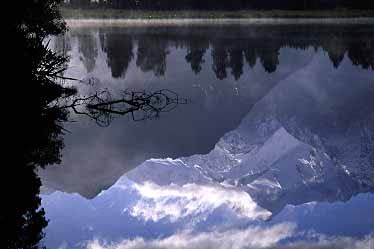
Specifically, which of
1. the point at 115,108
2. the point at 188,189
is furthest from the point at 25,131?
the point at 115,108

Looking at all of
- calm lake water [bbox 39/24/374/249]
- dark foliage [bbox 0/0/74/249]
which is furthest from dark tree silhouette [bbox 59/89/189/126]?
dark foliage [bbox 0/0/74/249]

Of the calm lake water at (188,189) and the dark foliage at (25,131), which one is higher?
the dark foliage at (25,131)

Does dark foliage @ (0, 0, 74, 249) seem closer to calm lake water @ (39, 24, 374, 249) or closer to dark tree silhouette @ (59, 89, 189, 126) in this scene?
calm lake water @ (39, 24, 374, 249)

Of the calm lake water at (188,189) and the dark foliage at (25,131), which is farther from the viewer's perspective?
the calm lake water at (188,189)

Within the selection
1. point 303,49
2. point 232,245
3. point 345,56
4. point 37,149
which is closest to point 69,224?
point 232,245

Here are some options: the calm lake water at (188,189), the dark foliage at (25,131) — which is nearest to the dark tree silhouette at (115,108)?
the calm lake water at (188,189)

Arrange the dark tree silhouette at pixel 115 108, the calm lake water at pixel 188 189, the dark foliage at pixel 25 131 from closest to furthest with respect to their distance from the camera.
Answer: the dark foliage at pixel 25 131, the calm lake water at pixel 188 189, the dark tree silhouette at pixel 115 108

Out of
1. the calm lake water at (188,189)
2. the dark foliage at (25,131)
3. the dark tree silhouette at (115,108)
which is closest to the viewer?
the dark foliage at (25,131)

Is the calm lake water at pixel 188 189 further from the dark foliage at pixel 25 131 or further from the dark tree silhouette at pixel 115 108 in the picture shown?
the dark foliage at pixel 25 131

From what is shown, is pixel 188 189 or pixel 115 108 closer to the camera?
pixel 188 189

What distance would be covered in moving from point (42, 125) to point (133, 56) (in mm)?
72621

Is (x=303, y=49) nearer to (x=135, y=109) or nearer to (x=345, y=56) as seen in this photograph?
(x=345, y=56)

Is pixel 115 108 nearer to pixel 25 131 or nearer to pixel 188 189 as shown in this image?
pixel 188 189

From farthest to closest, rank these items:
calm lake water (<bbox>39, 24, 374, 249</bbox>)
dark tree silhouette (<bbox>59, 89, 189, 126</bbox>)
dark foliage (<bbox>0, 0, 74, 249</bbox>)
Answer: dark tree silhouette (<bbox>59, 89, 189, 126</bbox>), calm lake water (<bbox>39, 24, 374, 249</bbox>), dark foliage (<bbox>0, 0, 74, 249</bbox>)
